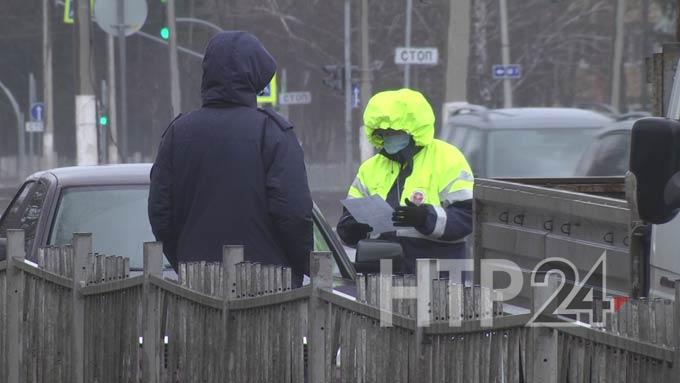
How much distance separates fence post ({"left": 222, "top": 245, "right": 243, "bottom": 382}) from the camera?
5.16m

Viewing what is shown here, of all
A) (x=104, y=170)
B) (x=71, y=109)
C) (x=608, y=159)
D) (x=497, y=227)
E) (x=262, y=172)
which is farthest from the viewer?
(x=71, y=109)

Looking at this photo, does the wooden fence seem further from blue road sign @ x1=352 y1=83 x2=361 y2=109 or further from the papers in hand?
blue road sign @ x1=352 y1=83 x2=361 y2=109

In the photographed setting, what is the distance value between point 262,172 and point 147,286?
22.0 inches

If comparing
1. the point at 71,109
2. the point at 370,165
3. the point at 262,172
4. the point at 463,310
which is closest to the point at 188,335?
the point at 262,172

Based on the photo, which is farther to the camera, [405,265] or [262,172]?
[405,265]

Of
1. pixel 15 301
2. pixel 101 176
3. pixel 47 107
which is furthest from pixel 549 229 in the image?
pixel 47 107

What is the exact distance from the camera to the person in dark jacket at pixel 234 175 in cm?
578

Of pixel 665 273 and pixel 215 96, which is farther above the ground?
pixel 215 96

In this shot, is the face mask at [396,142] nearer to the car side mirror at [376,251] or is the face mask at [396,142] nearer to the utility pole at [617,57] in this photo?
the car side mirror at [376,251]

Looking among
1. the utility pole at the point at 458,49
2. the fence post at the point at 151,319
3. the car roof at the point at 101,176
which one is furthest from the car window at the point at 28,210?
the utility pole at the point at 458,49

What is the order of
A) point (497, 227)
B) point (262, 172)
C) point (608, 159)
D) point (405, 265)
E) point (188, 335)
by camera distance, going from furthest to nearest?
1. point (608, 159)
2. point (405, 265)
3. point (497, 227)
4. point (262, 172)
5. point (188, 335)

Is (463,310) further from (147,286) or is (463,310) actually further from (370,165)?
(370,165)

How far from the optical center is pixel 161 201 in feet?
19.5

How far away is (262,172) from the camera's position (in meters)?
5.79
